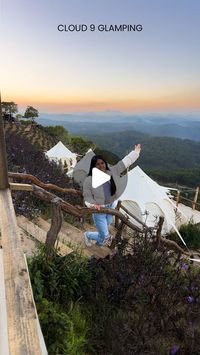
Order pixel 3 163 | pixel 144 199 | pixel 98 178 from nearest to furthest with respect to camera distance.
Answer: pixel 3 163 → pixel 98 178 → pixel 144 199

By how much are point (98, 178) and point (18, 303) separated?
116 inches

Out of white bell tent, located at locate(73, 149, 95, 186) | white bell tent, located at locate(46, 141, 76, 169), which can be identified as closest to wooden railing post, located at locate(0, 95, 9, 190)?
white bell tent, located at locate(73, 149, 95, 186)

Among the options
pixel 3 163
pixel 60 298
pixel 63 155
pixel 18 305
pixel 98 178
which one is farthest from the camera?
pixel 63 155

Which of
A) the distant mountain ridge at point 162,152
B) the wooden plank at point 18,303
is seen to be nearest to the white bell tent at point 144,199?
the wooden plank at point 18,303

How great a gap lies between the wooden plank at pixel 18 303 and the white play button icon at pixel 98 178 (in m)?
2.30

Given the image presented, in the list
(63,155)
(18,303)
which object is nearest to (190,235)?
(63,155)

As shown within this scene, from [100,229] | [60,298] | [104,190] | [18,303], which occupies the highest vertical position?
[18,303]

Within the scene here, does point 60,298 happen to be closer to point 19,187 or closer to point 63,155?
point 19,187

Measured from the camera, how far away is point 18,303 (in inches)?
47.9

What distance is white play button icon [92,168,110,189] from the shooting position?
4098 mm

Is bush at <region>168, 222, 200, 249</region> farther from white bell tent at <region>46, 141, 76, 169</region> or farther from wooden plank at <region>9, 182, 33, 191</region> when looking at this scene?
wooden plank at <region>9, 182, 33, 191</region>

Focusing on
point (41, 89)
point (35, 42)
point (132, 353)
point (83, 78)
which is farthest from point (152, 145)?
point (132, 353)

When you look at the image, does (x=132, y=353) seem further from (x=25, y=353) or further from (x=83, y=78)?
(x=83, y=78)

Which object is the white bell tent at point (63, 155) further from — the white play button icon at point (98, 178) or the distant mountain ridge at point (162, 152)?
the distant mountain ridge at point (162, 152)
